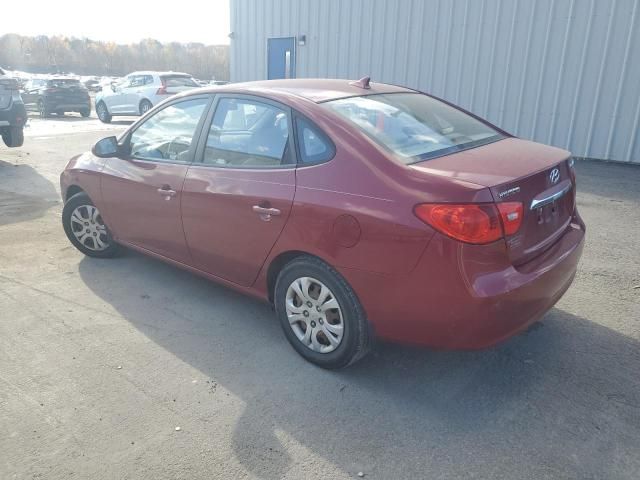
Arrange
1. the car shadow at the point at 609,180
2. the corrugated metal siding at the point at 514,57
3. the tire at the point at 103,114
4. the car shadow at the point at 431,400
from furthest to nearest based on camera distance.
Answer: the tire at the point at 103,114 < the corrugated metal siding at the point at 514,57 < the car shadow at the point at 609,180 < the car shadow at the point at 431,400

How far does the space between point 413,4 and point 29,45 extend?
59.3 m

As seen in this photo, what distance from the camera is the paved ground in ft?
8.13

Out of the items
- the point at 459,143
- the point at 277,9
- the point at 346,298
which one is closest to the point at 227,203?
the point at 346,298

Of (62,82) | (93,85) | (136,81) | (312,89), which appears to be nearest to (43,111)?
(62,82)

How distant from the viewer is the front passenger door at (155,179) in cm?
387

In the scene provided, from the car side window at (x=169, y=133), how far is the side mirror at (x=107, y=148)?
0.14 meters

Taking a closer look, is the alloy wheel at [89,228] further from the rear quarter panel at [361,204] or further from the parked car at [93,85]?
the parked car at [93,85]

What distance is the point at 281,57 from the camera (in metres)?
14.0

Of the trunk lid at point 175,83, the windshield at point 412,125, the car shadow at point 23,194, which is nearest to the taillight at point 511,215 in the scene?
the windshield at point 412,125

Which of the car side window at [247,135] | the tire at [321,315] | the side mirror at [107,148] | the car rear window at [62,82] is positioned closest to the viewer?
the tire at [321,315]

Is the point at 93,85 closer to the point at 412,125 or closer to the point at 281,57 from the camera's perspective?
the point at 281,57

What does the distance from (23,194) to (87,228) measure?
10.8ft

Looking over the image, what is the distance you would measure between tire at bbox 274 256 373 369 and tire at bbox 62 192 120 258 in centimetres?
225

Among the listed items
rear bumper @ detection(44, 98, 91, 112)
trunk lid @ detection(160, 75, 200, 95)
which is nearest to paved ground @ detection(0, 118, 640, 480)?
trunk lid @ detection(160, 75, 200, 95)
